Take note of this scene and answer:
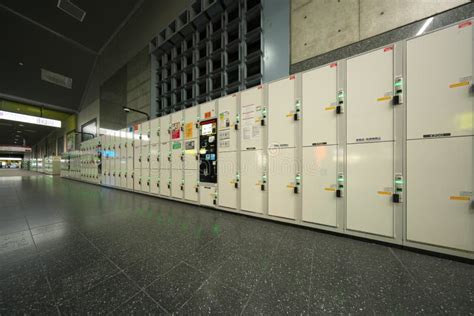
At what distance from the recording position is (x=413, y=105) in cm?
175

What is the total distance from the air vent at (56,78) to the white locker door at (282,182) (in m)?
12.4

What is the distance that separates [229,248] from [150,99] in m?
5.75

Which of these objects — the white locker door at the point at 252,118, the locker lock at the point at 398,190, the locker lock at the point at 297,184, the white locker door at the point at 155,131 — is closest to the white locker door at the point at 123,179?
the white locker door at the point at 155,131

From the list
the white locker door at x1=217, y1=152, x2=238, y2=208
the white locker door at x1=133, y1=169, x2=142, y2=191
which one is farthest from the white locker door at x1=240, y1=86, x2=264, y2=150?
the white locker door at x1=133, y1=169, x2=142, y2=191

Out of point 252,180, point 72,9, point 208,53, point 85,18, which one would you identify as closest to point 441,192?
point 252,180

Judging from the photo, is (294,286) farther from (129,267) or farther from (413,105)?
(413,105)

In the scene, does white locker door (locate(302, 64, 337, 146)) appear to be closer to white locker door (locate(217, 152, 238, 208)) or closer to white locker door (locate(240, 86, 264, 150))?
white locker door (locate(240, 86, 264, 150))

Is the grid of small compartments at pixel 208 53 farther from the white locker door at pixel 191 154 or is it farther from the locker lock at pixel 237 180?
the locker lock at pixel 237 180

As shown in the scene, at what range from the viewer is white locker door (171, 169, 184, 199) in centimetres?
379

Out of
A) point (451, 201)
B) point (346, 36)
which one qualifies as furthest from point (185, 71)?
point (451, 201)

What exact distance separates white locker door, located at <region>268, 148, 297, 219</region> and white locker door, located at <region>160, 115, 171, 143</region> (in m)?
2.78

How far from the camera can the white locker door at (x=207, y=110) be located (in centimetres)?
329

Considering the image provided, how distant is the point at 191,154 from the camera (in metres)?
3.62

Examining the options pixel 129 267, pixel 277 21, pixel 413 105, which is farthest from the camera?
pixel 277 21
